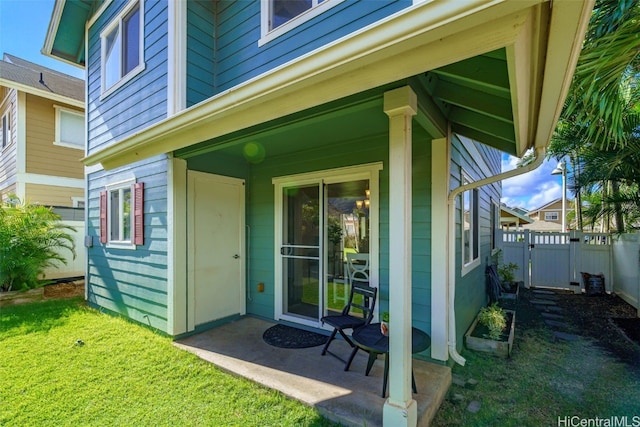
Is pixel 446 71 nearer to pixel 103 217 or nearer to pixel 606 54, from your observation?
pixel 606 54

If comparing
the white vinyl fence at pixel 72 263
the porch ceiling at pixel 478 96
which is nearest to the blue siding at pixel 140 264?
the white vinyl fence at pixel 72 263

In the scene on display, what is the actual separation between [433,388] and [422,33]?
2.64 metres

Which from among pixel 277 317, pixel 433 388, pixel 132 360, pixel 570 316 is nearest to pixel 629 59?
pixel 433 388

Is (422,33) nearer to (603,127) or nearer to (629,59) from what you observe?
(629,59)

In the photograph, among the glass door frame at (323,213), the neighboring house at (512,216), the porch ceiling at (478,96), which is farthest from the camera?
the neighboring house at (512,216)

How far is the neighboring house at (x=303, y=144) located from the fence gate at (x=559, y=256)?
2920 mm

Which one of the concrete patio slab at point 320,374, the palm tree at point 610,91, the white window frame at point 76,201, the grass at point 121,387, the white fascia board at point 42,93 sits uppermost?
the white fascia board at point 42,93

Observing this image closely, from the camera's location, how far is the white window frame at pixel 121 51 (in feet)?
14.6

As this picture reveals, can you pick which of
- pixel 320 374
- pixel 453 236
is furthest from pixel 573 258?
pixel 320 374

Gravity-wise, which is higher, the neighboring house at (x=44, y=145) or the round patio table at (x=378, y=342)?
the neighboring house at (x=44, y=145)

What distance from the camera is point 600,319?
4.88 meters

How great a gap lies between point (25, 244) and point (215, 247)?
13.9ft

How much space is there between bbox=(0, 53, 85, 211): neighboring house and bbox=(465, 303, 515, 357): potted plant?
973 cm

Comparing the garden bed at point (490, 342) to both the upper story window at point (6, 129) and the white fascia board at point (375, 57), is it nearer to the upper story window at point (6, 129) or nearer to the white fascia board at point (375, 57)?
the white fascia board at point (375, 57)
